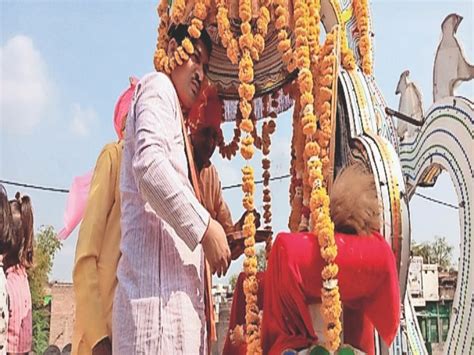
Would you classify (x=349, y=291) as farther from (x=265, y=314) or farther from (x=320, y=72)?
(x=320, y=72)

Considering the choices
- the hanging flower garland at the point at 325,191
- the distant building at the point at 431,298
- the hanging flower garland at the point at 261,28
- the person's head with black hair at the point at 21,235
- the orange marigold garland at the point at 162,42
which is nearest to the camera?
the hanging flower garland at the point at 325,191

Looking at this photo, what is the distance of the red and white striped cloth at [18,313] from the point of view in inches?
123

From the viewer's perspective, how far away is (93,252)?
6.70ft

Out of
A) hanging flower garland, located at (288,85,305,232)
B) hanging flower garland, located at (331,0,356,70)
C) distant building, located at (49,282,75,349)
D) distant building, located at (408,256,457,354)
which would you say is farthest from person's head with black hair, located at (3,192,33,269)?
distant building, located at (49,282,75,349)

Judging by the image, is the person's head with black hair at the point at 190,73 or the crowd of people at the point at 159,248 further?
the person's head with black hair at the point at 190,73

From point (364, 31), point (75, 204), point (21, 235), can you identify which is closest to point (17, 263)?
point (21, 235)

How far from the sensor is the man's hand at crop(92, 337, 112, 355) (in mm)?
1950

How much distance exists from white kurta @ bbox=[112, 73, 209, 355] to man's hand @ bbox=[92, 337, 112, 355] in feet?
0.54

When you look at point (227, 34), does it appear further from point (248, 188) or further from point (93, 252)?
point (93, 252)

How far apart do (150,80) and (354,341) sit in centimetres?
103

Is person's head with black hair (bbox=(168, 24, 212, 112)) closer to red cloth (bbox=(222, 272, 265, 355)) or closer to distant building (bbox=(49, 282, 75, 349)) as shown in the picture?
red cloth (bbox=(222, 272, 265, 355))

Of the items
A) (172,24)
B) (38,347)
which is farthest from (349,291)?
(38,347)

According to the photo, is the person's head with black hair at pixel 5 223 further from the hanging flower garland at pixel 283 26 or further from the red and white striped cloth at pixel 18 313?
the hanging flower garland at pixel 283 26

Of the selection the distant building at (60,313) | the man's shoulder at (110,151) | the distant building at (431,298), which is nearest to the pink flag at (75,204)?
the man's shoulder at (110,151)
